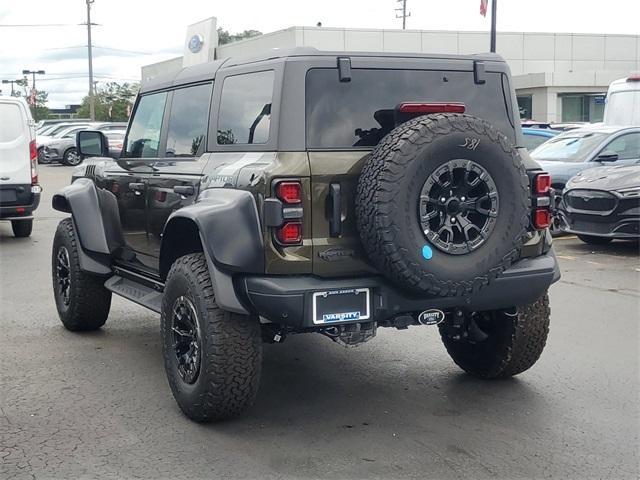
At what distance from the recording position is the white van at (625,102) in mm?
16891

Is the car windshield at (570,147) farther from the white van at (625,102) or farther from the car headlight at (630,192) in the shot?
the white van at (625,102)

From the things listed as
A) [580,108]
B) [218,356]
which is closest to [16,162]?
[218,356]

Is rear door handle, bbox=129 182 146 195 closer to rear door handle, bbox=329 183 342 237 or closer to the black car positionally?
rear door handle, bbox=329 183 342 237

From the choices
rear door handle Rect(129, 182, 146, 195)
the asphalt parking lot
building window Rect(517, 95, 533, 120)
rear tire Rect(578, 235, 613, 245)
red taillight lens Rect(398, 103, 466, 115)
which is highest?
building window Rect(517, 95, 533, 120)

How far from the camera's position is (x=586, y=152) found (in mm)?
12867

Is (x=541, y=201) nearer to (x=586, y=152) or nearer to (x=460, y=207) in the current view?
(x=460, y=207)

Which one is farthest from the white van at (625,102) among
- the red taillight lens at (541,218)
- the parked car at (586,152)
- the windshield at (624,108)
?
the red taillight lens at (541,218)

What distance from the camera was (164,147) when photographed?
5.80 metres

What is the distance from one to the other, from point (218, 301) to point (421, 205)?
1.15 meters

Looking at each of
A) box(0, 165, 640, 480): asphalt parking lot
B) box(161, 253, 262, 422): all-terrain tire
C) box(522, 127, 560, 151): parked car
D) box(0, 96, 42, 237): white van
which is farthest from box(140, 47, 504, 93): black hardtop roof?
box(522, 127, 560, 151): parked car

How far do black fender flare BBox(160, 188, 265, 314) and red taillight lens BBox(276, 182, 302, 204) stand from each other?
164 millimetres

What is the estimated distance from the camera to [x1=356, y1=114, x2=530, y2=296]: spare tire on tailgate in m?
4.15

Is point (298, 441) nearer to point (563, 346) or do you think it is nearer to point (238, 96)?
point (238, 96)

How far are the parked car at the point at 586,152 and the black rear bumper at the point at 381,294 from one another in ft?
24.7
